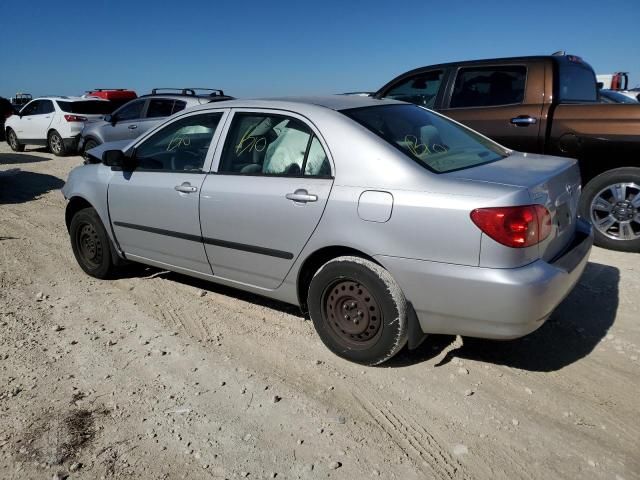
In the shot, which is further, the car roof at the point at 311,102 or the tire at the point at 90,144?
the tire at the point at 90,144

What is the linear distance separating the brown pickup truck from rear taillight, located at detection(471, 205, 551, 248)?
3152mm

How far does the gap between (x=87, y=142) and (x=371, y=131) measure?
1065 centimetres

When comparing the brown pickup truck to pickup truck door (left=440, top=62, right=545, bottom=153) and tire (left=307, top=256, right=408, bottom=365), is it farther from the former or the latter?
tire (left=307, top=256, right=408, bottom=365)

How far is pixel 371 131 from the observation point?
317 cm

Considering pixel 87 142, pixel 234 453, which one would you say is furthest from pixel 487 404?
pixel 87 142

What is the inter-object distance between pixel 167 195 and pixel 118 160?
0.60 meters

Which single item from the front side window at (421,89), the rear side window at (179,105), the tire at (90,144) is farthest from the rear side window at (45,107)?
the front side window at (421,89)

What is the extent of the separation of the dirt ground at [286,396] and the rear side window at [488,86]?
244cm

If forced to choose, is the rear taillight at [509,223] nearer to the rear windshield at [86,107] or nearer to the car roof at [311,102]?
the car roof at [311,102]

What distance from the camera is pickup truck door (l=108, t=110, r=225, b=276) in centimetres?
386

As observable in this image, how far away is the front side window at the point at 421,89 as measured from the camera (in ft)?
21.1

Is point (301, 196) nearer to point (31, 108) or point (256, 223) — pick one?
point (256, 223)

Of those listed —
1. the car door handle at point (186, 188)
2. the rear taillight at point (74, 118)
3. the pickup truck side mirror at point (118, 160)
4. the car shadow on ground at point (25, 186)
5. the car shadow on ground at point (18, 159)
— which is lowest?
the car shadow on ground at point (18, 159)

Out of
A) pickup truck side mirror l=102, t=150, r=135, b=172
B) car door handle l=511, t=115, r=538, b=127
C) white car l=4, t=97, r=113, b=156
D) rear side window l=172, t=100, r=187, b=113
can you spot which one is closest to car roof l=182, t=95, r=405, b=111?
pickup truck side mirror l=102, t=150, r=135, b=172
